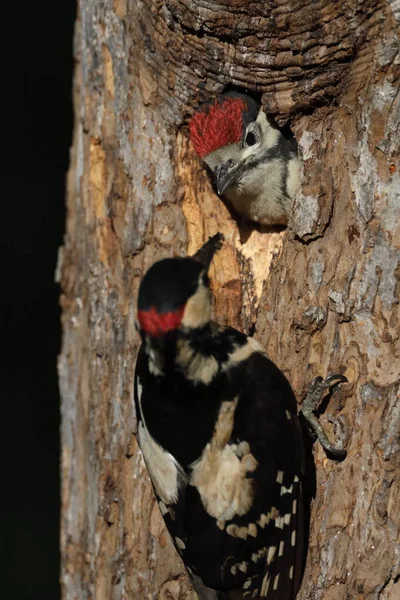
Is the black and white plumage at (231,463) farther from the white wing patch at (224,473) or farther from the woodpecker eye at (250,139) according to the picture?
the woodpecker eye at (250,139)

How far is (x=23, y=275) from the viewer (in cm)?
463

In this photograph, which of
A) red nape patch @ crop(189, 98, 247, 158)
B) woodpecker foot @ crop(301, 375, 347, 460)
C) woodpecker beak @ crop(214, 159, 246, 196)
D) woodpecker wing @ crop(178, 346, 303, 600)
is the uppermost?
red nape patch @ crop(189, 98, 247, 158)

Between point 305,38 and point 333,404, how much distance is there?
0.87 meters

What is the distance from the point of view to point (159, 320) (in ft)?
6.82

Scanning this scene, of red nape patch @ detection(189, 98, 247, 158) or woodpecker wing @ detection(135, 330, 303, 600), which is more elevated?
red nape patch @ detection(189, 98, 247, 158)

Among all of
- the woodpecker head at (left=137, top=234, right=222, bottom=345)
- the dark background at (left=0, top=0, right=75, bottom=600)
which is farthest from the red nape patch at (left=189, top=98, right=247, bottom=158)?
the dark background at (left=0, top=0, right=75, bottom=600)

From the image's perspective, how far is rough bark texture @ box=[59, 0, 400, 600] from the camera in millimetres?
2188

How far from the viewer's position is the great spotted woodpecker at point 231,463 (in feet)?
7.39

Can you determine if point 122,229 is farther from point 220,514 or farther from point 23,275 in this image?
point 23,275

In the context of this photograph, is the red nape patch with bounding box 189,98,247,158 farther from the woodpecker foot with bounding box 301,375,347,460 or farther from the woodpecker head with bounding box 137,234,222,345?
the woodpecker foot with bounding box 301,375,347,460

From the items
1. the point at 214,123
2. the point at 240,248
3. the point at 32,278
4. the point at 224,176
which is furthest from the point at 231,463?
the point at 32,278

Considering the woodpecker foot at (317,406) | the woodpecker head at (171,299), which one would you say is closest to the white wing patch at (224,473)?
the woodpecker foot at (317,406)


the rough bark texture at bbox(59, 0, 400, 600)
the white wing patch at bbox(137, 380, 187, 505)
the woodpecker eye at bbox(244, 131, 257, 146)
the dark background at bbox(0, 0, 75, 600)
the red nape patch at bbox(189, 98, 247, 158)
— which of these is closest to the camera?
the rough bark texture at bbox(59, 0, 400, 600)

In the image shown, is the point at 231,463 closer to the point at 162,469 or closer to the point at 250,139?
the point at 162,469
